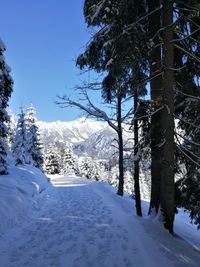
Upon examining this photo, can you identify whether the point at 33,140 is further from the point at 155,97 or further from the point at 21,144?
the point at 155,97

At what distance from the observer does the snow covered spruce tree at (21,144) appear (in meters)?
45.1

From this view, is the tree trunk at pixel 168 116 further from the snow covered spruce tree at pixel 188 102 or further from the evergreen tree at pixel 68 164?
the evergreen tree at pixel 68 164

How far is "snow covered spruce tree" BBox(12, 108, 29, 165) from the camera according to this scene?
45.1 m

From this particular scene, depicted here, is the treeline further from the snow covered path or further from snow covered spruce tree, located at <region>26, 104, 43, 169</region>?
snow covered spruce tree, located at <region>26, 104, 43, 169</region>

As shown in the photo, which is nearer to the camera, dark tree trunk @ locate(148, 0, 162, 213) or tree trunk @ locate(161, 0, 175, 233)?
tree trunk @ locate(161, 0, 175, 233)

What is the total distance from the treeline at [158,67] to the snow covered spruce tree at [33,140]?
38684 mm

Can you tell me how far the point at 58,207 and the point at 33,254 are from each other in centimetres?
742

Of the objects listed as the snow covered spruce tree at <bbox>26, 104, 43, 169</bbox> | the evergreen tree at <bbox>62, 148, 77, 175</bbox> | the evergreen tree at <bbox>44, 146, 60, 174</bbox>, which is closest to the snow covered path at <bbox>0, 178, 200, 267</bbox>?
the snow covered spruce tree at <bbox>26, 104, 43, 169</bbox>

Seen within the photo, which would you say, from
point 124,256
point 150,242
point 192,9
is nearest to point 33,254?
point 124,256

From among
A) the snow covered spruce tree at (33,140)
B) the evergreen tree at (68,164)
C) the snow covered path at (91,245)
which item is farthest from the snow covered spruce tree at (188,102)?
the evergreen tree at (68,164)

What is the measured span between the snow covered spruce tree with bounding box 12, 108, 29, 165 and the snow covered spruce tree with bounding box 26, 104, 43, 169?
3.62ft

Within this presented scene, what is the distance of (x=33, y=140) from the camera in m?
49.8

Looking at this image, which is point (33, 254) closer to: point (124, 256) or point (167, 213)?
point (124, 256)

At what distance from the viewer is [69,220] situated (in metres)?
11.8
